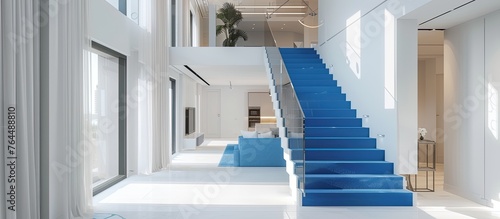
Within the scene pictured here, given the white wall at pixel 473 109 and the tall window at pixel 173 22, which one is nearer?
the white wall at pixel 473 109

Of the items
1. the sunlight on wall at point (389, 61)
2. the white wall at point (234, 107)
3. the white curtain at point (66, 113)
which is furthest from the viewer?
the white wall at point (234, 107)

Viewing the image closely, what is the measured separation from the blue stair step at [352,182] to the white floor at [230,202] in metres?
0.40

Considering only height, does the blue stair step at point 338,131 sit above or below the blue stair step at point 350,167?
above

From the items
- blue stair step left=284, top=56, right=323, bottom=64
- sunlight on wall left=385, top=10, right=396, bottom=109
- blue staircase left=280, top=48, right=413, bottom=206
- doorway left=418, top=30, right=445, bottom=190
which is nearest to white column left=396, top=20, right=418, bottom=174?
sunlight on wall left=385, top=10, right=396, bottom=109

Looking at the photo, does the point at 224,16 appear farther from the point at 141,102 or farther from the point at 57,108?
the point at 57,108

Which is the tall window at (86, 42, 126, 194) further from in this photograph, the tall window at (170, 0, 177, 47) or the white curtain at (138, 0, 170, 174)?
the tall window at (170, 0, 177, 47)

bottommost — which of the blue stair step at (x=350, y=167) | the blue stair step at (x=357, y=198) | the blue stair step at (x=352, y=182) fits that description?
the blue stair step at (x=357, y=198)

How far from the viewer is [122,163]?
816 centimetres

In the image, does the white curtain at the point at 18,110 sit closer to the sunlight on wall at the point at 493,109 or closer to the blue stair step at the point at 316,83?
the sunlight on wall at the point at 493,109

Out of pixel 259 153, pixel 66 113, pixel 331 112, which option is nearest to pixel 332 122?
pixel 331 112

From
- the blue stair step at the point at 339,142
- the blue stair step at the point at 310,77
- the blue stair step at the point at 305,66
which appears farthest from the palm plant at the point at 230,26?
the blue stair step at the point at 339,142

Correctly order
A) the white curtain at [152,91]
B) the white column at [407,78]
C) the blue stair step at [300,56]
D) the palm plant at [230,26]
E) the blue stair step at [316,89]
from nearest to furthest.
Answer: the white column at [407,78]
the white curtain at [152,91]
the blue stair step at [316,89]
the blue stair step at [300,56]
the palm plant at [230,26]

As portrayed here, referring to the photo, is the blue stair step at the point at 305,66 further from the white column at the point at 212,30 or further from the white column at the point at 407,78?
the white column at the point at 407,78

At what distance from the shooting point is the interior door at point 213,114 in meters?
20.5
